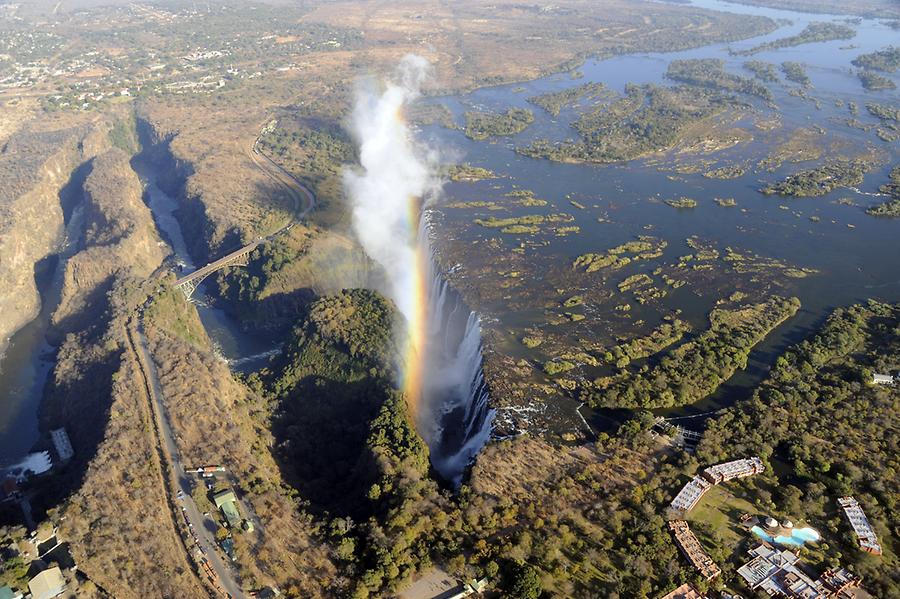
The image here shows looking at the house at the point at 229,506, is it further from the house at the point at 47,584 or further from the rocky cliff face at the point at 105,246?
the rocky cliff face at the point at 105,246

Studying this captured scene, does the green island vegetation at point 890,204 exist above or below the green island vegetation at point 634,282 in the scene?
above

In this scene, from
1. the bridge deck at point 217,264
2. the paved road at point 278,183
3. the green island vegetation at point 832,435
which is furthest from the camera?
the paved road at point 278,183

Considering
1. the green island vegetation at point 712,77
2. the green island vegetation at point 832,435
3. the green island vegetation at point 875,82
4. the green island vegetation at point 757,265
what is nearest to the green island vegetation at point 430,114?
the green island vegetation at point 712,77

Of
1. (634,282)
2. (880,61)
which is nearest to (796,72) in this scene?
(880,61)

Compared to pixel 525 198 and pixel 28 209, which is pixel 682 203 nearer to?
pixel 525 198

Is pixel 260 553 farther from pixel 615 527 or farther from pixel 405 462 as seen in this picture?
pixel 615 527

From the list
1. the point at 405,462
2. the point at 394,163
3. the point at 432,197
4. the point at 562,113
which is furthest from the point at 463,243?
the point at 562,113

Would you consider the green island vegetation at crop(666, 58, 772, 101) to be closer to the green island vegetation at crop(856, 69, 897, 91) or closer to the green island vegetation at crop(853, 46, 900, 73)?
the green island vegetation at crop(856, 69, 897, 91)
